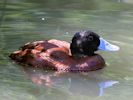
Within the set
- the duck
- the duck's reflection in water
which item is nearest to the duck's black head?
the duck

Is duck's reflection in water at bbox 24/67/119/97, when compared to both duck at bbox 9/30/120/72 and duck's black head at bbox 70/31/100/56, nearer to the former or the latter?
duck at bbox 9/30/120/72

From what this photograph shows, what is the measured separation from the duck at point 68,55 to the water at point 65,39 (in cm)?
12

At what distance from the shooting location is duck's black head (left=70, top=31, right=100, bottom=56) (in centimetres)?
849

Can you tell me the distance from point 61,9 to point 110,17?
4.57 feet

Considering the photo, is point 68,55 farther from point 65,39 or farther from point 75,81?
point 65,39

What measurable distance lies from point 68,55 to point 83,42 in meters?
0.32

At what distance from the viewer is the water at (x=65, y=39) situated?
7348mm

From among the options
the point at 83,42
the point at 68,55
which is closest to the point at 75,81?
the point at 68,55

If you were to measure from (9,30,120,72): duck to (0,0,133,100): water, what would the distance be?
0.12 meters

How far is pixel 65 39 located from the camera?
10.3 metres

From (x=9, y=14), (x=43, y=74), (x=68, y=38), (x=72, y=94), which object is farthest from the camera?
(x=9, y=14)

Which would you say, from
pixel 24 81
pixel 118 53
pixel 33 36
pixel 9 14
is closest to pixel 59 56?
pixel 24 81

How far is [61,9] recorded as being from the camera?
1333cm

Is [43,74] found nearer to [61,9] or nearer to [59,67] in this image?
[59,67]
